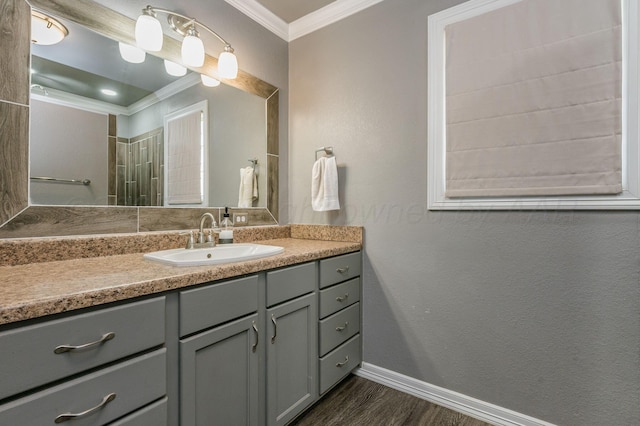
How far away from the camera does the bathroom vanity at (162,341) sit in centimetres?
69

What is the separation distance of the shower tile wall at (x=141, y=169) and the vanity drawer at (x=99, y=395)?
876 mm

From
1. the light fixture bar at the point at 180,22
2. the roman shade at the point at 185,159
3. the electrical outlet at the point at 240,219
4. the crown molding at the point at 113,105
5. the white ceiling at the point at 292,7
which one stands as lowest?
the electrical outlet at the point at 240,219

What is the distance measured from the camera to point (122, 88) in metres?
1.45

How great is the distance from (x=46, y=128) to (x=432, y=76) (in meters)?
1.87

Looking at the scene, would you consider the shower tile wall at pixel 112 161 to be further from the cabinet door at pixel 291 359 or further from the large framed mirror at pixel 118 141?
the cabinet door at pixel 291 359

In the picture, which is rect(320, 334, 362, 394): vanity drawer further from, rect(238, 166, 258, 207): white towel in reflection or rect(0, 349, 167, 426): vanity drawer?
rect(238, 166, 258, 207): white towel in reflection

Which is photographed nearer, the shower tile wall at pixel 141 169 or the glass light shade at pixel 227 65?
the shower tile wall at pixel 141 169

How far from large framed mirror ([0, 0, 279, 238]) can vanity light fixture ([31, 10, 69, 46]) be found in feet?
0.10

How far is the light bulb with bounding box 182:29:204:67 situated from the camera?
5.29 feet

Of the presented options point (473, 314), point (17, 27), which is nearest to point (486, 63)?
point (473, 314)

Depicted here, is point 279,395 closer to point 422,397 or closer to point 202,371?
point 202,371

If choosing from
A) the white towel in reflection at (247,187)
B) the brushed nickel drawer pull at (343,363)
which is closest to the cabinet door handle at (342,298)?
the brushed nickel drawer pull at (343,363)

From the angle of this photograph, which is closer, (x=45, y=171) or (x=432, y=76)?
(x=45, y=171)

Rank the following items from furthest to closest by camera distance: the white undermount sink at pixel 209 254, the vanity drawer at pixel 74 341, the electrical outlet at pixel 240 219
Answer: the electrical outlet at pixel 240 219, the white undermount sink at pixel 209 254, the vanity drawer at pixel 74 341
